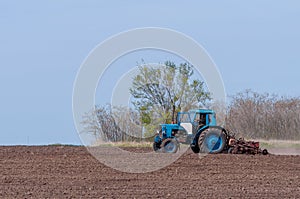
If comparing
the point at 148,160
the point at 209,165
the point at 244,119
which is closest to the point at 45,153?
the point at 148,160

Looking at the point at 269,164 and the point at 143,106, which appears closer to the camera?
the point at 269,164

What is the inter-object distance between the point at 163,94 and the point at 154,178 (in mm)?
14301

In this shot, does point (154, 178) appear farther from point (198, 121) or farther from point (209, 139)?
point (198, 121)

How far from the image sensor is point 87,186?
1440 centimetres

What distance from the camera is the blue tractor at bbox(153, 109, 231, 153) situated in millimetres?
24109

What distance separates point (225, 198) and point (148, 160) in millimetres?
7696

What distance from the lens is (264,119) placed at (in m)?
36.3

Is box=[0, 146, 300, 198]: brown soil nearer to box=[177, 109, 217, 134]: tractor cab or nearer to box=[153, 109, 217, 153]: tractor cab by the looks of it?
box=[153, 109, 217, 153]: tractor cab

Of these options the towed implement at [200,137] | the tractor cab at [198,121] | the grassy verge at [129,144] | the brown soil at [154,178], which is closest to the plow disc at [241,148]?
the towed implement at [200,137]

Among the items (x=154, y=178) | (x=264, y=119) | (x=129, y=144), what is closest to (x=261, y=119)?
(x=264, y=119)

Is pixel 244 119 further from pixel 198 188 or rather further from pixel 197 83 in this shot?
pixel 198 188

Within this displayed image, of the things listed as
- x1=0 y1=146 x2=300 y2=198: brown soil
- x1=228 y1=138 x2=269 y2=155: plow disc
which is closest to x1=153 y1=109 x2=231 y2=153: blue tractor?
x1=228 y1=138 x2=269 y2=155: plow disc

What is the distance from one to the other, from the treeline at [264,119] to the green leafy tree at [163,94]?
486cm

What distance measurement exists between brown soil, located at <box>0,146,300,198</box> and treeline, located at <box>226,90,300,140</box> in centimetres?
1368
